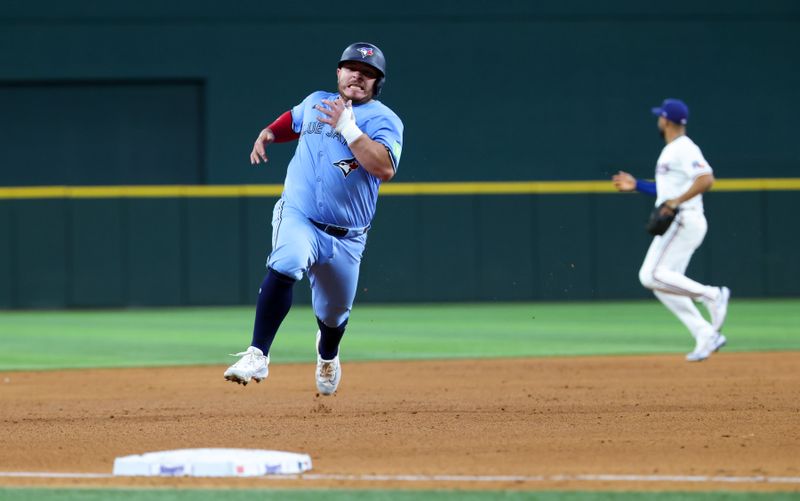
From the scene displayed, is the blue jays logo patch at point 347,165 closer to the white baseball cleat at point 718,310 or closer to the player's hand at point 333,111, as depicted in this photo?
the player's hand at point 333,111

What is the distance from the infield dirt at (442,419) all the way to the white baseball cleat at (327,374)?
0.29ft

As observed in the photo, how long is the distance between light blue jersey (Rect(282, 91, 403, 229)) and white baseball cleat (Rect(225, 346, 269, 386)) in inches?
30.7

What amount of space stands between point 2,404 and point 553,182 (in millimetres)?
12330

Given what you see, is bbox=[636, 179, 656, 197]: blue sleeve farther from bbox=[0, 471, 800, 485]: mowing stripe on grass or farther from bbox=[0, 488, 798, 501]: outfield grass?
bbox=[0, 488, 798, 501]: outfield grass

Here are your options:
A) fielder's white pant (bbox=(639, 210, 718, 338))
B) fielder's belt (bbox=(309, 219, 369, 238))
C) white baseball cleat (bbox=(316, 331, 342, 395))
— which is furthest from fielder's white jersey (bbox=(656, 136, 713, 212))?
fielder's belt (bbox=(309, 219, 369, 238))

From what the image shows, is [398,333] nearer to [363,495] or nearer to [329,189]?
[329,189]

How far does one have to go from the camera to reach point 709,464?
4910 millimetres

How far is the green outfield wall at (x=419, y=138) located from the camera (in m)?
18.0

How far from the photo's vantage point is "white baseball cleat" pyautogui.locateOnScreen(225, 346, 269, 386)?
6.04m

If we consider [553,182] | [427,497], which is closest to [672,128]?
[427,497]

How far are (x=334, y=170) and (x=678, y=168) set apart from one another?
4.13m

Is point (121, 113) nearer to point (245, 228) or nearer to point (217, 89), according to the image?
point (217, 89)

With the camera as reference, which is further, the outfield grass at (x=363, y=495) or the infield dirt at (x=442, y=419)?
the infield dirt at (x=442, y=419)

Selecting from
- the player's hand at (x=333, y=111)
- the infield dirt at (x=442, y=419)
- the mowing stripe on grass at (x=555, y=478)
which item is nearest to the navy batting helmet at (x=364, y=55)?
the player's hand at (x=333, y=111)
